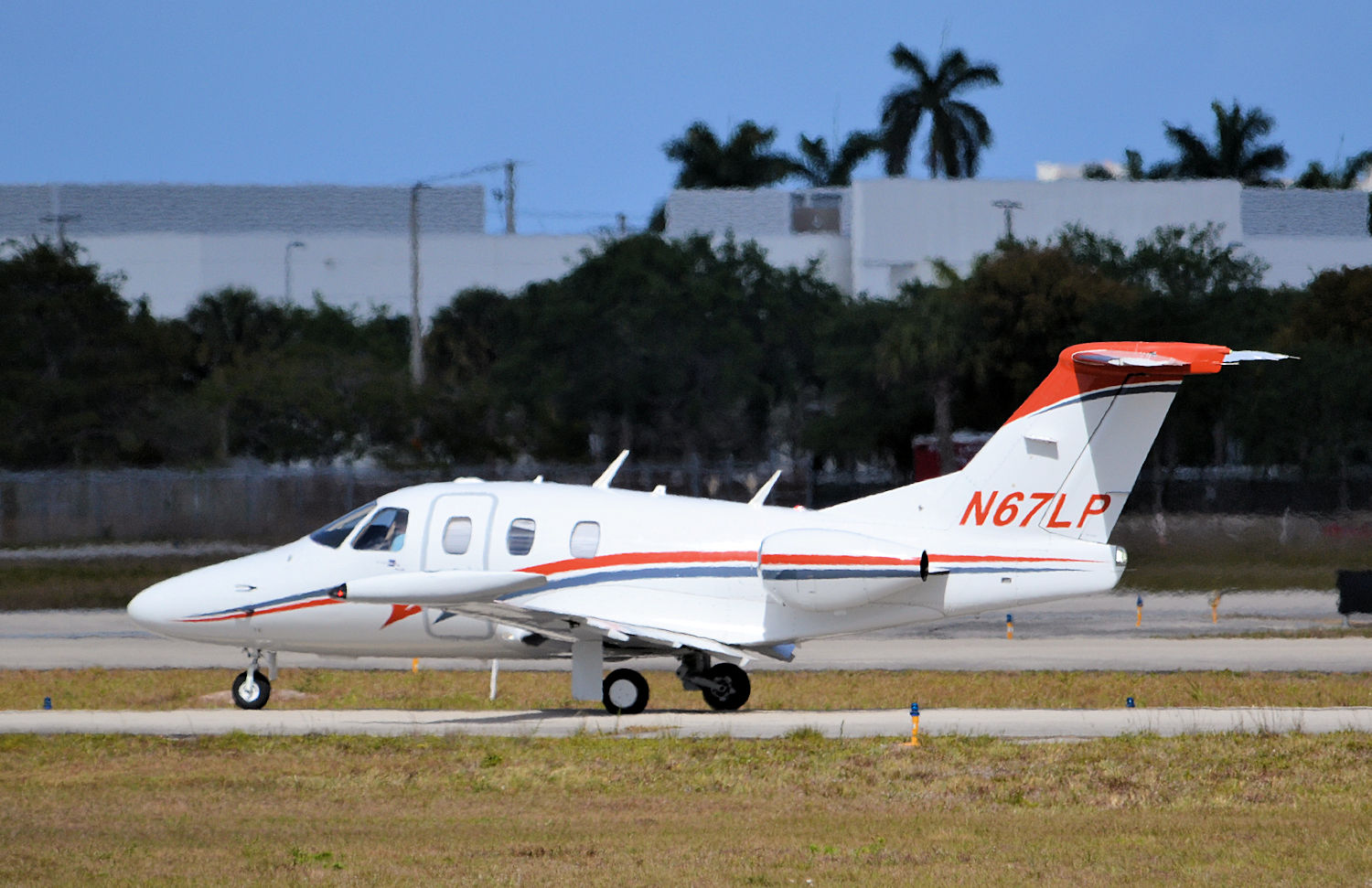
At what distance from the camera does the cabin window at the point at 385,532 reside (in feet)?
65.2

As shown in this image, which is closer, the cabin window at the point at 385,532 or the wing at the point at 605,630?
the wing at the point at 605,630

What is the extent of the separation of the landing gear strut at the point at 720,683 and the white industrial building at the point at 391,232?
55254 millimetres

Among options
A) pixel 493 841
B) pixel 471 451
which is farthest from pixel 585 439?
pixel 493 841

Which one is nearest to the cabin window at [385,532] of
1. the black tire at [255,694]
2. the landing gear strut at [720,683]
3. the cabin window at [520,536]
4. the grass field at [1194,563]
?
the cabin window at [520,536]

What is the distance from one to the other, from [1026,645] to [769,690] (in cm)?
805

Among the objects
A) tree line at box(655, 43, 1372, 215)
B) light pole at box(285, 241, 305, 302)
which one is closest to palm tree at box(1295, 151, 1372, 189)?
tree line at box(655, 43, 1372, 215)

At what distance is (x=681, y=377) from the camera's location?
51500 millimetres

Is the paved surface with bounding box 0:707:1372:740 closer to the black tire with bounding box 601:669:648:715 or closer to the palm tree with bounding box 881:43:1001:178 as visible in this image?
the black tire with bounding box 601:669:648:715

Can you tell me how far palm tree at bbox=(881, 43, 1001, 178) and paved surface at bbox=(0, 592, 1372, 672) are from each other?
1979 inches

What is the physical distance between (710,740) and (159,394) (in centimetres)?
3952

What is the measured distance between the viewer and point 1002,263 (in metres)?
54.3

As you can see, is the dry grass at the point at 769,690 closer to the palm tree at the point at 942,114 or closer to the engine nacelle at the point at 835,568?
the engine nacelle at the point at 835,568

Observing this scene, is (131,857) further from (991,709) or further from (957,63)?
(957,63)

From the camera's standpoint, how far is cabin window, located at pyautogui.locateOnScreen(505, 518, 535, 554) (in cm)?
1944
